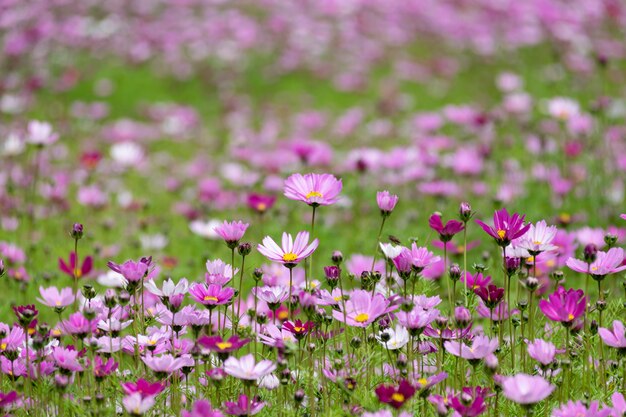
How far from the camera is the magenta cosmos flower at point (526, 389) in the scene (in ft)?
Answer: 4.31

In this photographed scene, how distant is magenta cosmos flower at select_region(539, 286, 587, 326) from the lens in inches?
60.7

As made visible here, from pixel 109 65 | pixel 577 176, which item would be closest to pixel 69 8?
pixel 109 65

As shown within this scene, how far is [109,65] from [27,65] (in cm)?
268

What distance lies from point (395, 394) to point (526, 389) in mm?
227

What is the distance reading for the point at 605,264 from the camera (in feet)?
5.59

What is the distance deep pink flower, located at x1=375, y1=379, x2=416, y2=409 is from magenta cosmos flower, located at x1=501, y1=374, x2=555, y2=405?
0.17 meters

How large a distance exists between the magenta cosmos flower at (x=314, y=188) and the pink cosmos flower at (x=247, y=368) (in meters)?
0.42

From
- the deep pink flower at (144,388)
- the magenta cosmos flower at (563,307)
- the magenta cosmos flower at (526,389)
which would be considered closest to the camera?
the magenta cosmos flower at (526,389)

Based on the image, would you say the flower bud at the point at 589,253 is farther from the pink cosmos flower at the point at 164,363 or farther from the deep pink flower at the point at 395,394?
the pink cosmos flower at the point at 164,363

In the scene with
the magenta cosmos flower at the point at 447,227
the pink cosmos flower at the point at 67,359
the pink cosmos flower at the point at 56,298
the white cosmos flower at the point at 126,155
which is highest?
the magenta cosmos flower at the point at 447,227

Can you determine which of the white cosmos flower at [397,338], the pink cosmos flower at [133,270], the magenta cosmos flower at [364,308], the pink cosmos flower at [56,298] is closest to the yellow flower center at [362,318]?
the magenta cosmos flower at [364,308]

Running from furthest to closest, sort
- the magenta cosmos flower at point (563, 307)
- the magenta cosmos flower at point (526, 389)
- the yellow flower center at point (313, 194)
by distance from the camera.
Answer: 1. the yellow flower center at point (313, 194)
2. the magenta cosmos flower at point (563, 307)
3. the magenta cosmos flower at point (526, 389)

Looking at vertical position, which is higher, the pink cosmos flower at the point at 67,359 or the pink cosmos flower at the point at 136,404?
the pink cosmos flower at the point at 136,404

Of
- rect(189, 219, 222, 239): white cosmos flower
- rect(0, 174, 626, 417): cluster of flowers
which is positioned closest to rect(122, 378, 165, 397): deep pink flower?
rect(0, 174, 626, 417): cluster of flowers
